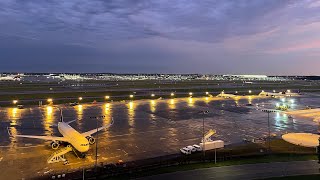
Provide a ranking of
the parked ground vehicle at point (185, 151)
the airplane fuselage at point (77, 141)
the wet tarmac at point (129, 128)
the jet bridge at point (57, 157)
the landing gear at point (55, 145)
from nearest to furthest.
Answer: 1. the jet bridge at point (57, 157)
2. the airplane fuselage at point (77, 141)
3. the wet tarmac at point (129, 128)
4. the parked ground vehicle at point (185, 151)
5. the landing gear at point (55, 145)

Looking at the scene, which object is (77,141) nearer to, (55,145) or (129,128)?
(55,145)

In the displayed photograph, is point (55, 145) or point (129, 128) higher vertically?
point (55, 145)

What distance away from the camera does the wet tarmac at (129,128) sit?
176 ft

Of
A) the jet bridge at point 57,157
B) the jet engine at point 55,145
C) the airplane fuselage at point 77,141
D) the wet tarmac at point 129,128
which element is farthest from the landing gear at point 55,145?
the jet bridge at point 57,157

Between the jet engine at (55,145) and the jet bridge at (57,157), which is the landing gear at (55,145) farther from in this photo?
the jet bridge at (57,157)

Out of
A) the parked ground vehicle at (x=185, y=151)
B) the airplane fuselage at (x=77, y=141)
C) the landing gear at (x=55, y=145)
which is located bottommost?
the parked ground vehicle at (x=185, y=151)

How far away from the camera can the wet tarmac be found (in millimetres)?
53781

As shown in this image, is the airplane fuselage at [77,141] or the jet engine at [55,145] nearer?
the airplane fuselage at [77,141]

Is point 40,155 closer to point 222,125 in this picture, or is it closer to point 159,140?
point 159,140

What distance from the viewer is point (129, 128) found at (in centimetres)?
8088

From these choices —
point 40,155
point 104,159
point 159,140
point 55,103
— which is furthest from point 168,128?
point 55,103

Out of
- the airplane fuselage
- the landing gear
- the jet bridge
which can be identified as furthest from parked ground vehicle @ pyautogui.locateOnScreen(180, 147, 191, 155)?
the landing gear

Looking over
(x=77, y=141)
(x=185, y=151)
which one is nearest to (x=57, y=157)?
(x=77, y=141)

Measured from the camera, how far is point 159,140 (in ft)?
222
